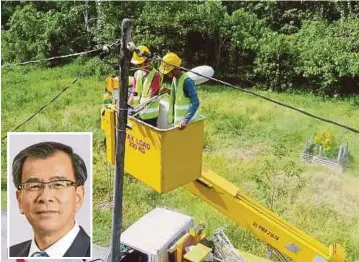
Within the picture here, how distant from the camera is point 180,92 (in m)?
4.82

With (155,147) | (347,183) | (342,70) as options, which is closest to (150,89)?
(155,147)

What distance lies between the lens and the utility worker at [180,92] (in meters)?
4.76

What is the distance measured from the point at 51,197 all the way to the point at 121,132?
1209 millimetres

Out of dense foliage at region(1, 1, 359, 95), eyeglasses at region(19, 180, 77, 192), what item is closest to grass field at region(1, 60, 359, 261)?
dense foliage at region(1, 1, 359, 95)

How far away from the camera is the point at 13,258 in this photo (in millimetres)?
6020

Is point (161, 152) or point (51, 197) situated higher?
point (161, 152)

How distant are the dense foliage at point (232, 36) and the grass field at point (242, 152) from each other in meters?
0.46

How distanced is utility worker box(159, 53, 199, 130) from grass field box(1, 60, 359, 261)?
2239 mm

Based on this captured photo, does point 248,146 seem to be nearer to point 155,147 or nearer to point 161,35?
point 161,35

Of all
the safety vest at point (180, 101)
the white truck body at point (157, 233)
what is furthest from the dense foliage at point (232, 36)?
the safety vest at point (180, 101)

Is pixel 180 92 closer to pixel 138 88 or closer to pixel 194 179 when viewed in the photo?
pixel 138 88

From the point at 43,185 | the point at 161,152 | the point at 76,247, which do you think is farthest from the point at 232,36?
the point at 161,152

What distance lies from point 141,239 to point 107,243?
1547 millimetres

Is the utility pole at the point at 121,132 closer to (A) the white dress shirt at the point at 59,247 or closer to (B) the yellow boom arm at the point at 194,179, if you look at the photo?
(B) the yellow boom arm at the point at 194,179
